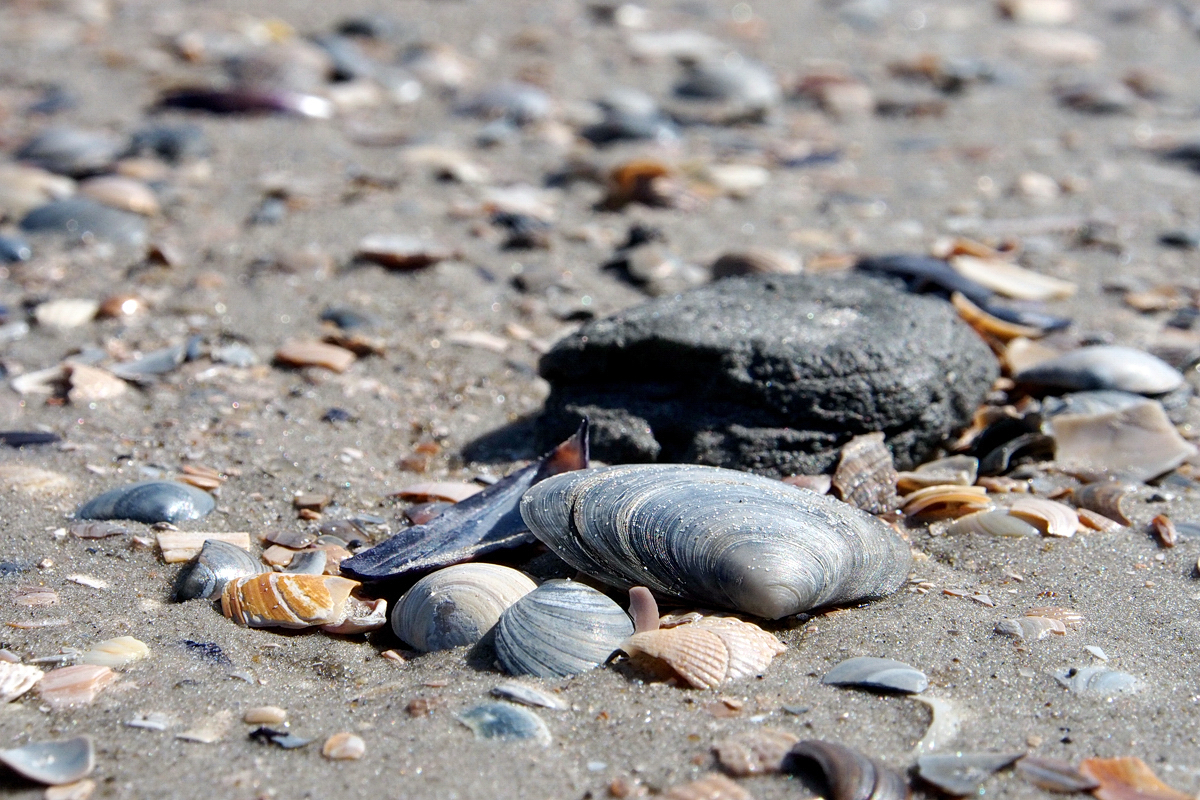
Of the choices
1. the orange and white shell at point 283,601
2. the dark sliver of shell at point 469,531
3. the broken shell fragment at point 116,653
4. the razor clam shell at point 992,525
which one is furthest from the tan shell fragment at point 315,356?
the razor clam shell at point 992,525

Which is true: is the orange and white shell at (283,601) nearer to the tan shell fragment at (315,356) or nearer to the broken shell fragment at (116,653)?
the broken shell fragment at (116,653)

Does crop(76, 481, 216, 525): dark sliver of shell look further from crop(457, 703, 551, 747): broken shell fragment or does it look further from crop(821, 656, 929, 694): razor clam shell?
crop(821, 656, 929, 694): razor clam shell

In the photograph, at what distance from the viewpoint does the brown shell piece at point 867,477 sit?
103 inches

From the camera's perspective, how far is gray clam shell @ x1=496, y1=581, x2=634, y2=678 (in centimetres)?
199

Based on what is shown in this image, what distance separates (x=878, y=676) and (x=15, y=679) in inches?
58.2

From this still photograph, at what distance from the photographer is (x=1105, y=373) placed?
311 cm

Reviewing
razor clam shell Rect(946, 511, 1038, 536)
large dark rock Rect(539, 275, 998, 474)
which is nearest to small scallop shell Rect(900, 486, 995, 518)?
razor clam shell Rect(946, 511, 1038, 536)

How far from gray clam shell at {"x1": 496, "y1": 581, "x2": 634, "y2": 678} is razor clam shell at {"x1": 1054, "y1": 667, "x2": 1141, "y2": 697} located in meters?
0.77

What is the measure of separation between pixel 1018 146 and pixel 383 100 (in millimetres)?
3169

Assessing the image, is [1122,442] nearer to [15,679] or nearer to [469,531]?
[469,531]

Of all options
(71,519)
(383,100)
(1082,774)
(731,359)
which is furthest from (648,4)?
(1082,774)

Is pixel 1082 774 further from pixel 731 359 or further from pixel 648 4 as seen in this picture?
pixel 648 4

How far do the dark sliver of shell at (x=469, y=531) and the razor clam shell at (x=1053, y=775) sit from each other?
1079mm

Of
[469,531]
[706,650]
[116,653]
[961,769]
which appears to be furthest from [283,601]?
[961,769]
